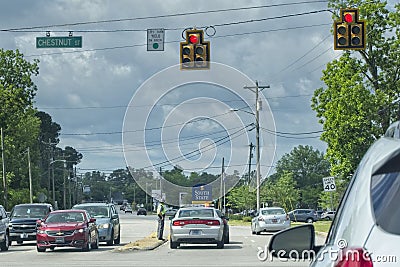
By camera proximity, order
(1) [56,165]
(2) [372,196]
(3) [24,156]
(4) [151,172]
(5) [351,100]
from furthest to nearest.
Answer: (1) [56,165], (3) [24,156], (4) [151,172], (5) [351,100], (2) [372,196]

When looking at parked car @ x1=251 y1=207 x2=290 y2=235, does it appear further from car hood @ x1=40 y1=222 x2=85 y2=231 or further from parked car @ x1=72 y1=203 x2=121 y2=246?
car hood @ x1=40 y1=222 x2=85 y2=231

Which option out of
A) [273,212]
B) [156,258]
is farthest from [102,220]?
[273,212]

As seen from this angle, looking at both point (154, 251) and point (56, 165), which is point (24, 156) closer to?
point (56, 165)

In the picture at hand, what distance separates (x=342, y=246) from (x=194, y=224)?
945 inches

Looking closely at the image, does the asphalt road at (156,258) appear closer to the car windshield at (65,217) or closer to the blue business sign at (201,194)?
the car windshield at (65,217)

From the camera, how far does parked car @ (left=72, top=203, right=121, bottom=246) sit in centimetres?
3084

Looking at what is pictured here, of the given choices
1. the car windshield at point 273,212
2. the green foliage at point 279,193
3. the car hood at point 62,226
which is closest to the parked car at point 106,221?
Result: the car hood at point 62,226

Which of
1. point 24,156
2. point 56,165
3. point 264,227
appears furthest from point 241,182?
point 264,227

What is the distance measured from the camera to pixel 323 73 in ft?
172

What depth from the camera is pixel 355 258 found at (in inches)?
121

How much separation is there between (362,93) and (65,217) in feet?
85.6

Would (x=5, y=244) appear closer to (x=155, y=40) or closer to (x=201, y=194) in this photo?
(x=155, y=40)

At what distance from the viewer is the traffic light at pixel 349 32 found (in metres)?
22.5

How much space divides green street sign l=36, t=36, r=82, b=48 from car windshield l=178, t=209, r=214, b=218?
672 centimetres
